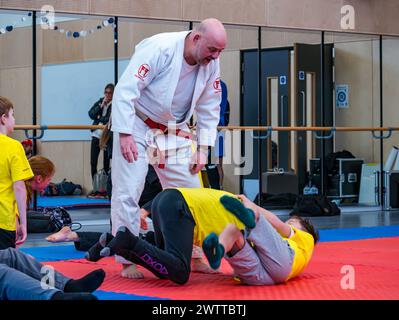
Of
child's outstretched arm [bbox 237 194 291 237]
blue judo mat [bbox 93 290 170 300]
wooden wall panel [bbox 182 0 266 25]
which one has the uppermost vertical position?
wooden wall panel [bbox 182 0 266 25]

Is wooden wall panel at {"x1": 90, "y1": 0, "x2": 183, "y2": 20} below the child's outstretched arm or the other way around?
the other way around

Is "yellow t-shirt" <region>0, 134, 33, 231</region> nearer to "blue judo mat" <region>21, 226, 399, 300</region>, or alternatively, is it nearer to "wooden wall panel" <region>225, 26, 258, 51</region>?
"blue judo mat" <region>21, 226, 399, 300</region>

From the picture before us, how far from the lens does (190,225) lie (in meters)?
4.31

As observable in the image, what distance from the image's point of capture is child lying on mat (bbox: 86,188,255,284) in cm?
424

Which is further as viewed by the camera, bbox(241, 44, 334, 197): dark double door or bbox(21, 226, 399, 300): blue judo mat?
bbox(241, 44, 334, 197): dark double door

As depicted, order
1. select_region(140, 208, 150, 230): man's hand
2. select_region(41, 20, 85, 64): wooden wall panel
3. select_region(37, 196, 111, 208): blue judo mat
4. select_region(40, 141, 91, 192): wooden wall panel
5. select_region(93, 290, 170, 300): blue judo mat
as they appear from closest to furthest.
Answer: select_region(93, 290, 170, 300): blue judo mat < select_region(140, 208, 150, 230): man's hand < select_region(37, 196, 111, 208): blue judo mat < select_region(41, 20, 85, 64): wooden wall panel < select_region(40, 141, 91, 192): wooden wall panel

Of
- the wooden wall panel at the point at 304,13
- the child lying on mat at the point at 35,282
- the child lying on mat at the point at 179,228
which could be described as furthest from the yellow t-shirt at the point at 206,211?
the wooden wall panel at the point at 304,13

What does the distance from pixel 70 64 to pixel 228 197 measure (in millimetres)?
9745

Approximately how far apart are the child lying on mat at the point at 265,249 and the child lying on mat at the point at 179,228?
0.42ft

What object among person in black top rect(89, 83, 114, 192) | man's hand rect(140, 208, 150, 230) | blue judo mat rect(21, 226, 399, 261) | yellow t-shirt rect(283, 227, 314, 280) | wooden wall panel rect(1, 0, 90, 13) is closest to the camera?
yellow t-shirt rect(283, 227, 314, 280)

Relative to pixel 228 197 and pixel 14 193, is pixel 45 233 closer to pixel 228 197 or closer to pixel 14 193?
pixel 14 193

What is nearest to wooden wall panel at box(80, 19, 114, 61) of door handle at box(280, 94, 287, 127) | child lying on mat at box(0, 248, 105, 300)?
door handle at box(280, 94, 287, 127)

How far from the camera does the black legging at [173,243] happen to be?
4.25 meters

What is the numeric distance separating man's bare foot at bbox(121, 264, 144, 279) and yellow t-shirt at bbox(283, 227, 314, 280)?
81 centimetres
